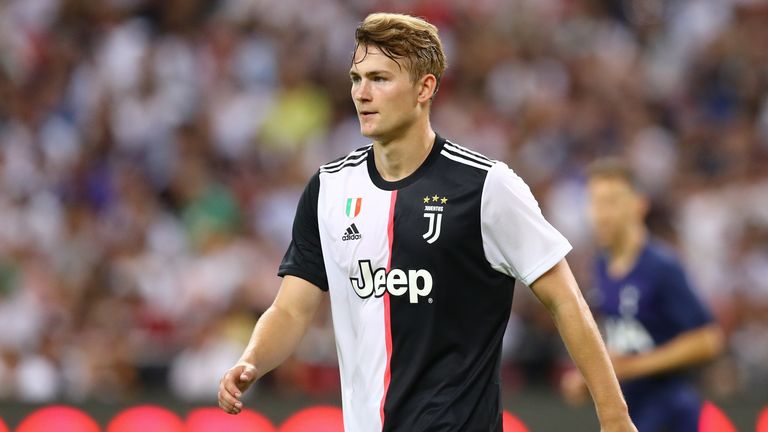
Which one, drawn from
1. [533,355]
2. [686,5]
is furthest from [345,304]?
[686,5]

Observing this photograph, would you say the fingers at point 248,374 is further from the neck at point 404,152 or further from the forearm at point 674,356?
the forearm at point 674,356

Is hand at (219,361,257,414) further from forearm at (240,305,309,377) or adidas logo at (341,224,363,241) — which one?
adidas logo at (341,224,363,241)

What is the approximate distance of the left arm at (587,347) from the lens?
4020 millimetres

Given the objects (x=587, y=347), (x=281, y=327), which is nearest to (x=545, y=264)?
(x=587, y=347)

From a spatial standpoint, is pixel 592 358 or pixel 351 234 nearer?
pixel 592 358

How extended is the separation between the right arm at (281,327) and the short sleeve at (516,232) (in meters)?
0.69

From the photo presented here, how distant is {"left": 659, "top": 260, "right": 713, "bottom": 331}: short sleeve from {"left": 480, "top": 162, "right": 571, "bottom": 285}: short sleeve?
2.51 m

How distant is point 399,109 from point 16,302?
6371 millimetres

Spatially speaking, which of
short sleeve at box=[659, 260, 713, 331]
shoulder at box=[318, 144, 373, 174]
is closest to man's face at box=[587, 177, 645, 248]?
short sleeve at box=[659, 260, 713, 331]

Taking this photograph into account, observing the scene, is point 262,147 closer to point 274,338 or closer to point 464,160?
point 274,338

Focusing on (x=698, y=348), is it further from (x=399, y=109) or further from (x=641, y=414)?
(x=399, y=109)

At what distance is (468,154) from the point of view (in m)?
4.34

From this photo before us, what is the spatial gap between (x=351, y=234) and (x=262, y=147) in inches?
286

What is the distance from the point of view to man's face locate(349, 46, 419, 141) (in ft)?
13.9
